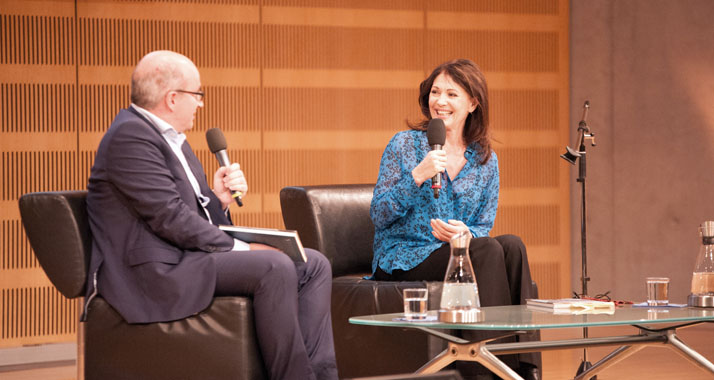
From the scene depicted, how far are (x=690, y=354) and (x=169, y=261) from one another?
1725mm

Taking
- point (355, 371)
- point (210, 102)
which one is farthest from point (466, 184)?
point (210, 102)

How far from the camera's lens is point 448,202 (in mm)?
3586

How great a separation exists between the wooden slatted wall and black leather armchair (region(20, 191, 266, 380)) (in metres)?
2.31

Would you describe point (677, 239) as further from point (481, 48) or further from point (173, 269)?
point (173, 269)

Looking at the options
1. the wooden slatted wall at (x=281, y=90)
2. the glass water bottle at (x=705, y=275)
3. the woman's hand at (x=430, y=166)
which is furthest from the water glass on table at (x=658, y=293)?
the wooden slatted wall at (x=281, y=90)

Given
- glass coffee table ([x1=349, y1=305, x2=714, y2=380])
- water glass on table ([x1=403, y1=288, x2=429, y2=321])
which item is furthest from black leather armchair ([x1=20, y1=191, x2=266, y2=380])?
water glass on table ([x1=403, y1=288, x2=429, y2=321])

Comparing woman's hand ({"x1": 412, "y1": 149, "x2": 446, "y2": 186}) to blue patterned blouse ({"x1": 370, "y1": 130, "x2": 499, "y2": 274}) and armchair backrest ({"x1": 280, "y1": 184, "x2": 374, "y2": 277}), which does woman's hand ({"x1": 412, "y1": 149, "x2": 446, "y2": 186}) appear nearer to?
blue patterned blouse ({"x1": 370, "y1": 130, "x2": 499, "y2": 274})

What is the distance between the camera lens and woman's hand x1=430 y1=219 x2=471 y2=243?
10.7 feet

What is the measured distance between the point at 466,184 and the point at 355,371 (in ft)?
2.95

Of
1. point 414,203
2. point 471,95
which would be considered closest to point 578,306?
point 414,203

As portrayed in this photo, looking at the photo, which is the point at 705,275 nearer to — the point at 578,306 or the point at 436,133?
the point at 578,306

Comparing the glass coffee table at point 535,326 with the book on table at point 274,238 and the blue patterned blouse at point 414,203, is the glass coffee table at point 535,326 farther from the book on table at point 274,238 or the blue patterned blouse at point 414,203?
the blue patterned blouse at point 414,203

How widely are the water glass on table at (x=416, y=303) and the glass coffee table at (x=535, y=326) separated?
0.11ft

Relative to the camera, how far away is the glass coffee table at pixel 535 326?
96.7 inches
